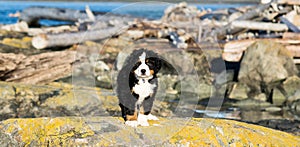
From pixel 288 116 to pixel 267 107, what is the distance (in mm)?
1169

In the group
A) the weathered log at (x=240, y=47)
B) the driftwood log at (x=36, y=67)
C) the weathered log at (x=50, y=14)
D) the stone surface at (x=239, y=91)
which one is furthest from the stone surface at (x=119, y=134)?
the weathered log at (x=50, y=14)

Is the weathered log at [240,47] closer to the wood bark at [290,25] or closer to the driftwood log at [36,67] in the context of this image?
the wood bark at [290,25]

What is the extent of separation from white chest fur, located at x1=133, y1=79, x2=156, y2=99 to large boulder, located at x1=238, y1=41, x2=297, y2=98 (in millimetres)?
8381

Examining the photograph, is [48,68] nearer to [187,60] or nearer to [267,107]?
[187,60]

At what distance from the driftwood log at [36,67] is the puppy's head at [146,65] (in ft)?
21.0

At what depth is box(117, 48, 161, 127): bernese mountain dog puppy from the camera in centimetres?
457

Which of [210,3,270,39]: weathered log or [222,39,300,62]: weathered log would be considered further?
[210,3,270,39]: weathered log

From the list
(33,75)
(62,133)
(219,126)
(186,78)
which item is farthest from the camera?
(186,78)

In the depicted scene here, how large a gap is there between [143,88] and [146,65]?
12.8 inches

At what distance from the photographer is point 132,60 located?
4.82m

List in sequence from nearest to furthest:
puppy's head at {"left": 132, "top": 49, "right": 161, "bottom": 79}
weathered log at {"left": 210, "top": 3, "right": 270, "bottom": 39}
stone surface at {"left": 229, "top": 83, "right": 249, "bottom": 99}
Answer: puppy's head at {"left": 132, "top": 49, "right": 161, "bottom": 79}
stone surface at {"left": 229, "top": 83, "right": 249, "bottom": 99}
weathered log at {"left": 210, "top": 3, "right": 270, "bottom": 39}

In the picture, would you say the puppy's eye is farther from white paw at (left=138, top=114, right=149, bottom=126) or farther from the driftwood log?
the driftwood log

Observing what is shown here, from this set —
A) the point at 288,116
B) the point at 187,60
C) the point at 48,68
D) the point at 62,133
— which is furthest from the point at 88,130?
the point at 187,60

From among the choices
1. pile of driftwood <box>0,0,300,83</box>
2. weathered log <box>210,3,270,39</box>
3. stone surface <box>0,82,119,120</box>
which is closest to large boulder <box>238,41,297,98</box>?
pile of driftwood <box>0,0,300,83</box>
